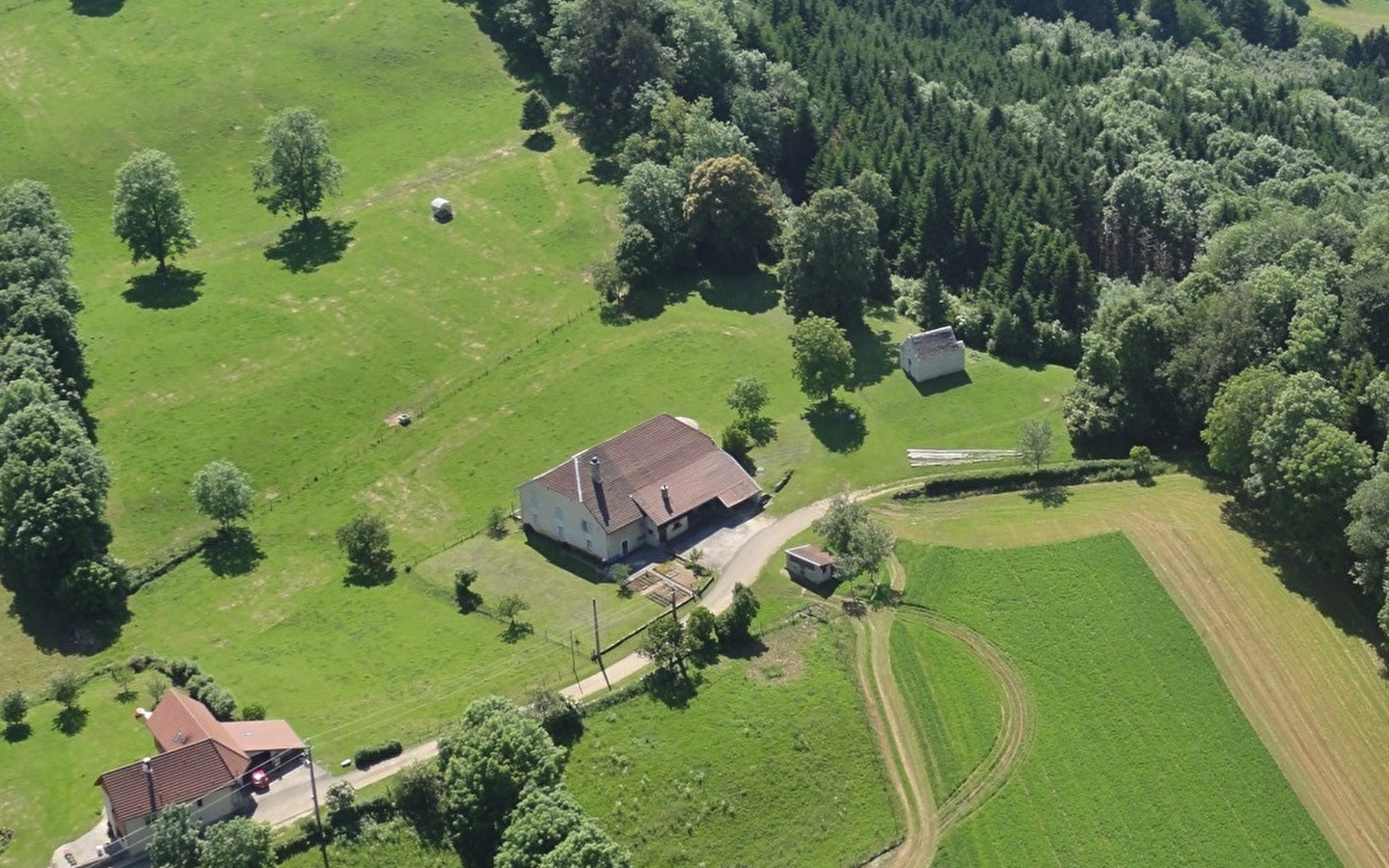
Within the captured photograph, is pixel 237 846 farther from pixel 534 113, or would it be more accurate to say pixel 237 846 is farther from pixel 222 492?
pixel 534 113

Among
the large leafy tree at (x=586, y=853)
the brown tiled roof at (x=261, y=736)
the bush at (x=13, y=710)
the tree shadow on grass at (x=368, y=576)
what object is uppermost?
the large leafy tree at (x=586, y=853)

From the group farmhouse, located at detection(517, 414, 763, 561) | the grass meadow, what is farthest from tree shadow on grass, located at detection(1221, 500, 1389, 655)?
farmhouse, located at detection(517, 414, 763, 561)

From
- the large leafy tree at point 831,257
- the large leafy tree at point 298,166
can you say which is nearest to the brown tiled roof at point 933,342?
the large leafy tree at point 831,257

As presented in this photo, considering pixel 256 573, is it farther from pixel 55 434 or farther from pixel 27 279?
pixel 27 279

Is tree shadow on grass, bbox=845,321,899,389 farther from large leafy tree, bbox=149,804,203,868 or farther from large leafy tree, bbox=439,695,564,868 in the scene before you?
large leafy tree, bbox=149,804,203,868

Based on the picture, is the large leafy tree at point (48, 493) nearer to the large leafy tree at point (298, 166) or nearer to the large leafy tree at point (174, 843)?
the large leafy tree at point (174, 843)

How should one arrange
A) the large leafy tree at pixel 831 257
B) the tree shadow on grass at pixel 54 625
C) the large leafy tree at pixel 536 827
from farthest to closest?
the large leafy tree at pixel 831 257 → the tree shadow on grass at pixel 54 625 → the large leafy tree at pixel 536 827
